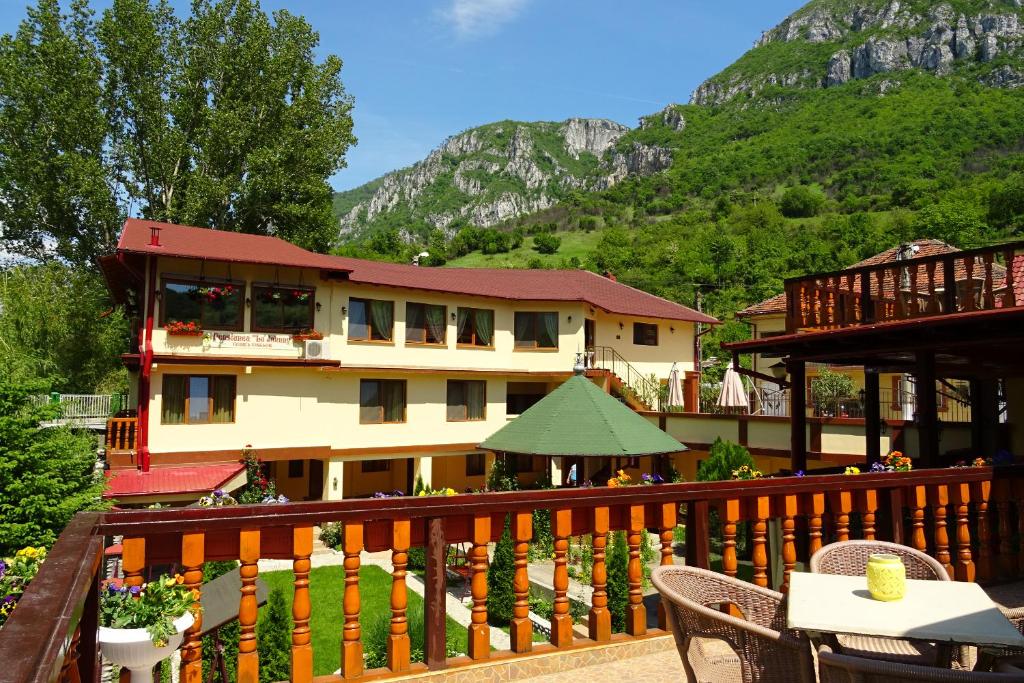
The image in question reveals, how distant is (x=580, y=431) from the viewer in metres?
12.1

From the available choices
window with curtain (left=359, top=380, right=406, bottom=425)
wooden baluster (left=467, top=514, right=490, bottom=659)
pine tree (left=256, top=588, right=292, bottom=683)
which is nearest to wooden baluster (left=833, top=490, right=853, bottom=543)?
wooden baluster (left=467, top=514, right=490, bottom=659)

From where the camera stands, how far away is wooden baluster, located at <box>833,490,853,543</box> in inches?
202

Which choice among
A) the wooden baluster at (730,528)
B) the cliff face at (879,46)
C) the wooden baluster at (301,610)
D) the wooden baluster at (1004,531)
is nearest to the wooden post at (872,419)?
the wooden baluster at (1004,531)

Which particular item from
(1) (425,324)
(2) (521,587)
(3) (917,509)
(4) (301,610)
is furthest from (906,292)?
(1) (425,324)

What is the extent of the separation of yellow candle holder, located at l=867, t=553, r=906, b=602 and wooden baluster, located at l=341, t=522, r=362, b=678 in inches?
94.7

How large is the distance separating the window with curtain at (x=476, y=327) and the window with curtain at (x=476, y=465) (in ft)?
15.0

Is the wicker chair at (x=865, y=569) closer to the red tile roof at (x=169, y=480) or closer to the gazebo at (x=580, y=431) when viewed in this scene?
the gazebo at (x=580, y=431)

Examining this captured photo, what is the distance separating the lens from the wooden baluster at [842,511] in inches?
202

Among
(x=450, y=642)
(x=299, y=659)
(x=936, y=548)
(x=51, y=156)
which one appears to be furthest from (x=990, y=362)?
(x=51, y=156)

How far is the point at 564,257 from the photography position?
228 ft

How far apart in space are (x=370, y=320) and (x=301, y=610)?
20.5 meters

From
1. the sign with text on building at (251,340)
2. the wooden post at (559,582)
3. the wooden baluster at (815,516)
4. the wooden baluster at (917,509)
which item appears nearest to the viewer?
the wooden post at (559,582)

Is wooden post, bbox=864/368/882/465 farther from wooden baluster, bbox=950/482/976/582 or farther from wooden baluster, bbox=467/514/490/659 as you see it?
wooden baluster, bbox=467/514/490/659

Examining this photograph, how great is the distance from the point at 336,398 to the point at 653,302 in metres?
14.8
